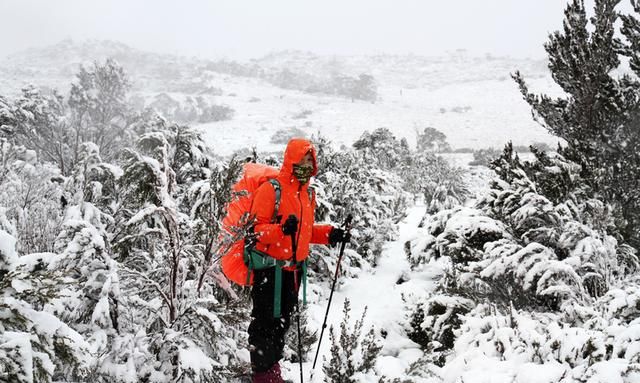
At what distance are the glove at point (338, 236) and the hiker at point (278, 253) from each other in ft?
0.82

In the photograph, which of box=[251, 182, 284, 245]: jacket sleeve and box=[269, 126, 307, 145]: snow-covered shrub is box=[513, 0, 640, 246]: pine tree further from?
box=[269, 126, 307, 145]: snow-covered shrub

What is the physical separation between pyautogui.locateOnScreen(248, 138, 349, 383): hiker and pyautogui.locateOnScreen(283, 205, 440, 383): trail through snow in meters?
0.37

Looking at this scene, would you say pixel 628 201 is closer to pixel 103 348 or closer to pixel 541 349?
pixel 541 349

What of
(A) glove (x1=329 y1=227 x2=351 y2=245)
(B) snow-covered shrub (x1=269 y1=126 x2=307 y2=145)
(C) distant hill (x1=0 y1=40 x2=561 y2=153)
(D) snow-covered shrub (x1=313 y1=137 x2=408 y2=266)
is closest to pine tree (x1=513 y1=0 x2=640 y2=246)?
(D) snow-covered shrub (x1=313 y1=137 x2=408 y2=266)

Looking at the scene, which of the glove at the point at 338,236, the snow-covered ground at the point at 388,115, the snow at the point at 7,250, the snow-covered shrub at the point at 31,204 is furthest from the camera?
the snow-covered ground at the point at 388,115

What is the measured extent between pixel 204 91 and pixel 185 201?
2509 inches

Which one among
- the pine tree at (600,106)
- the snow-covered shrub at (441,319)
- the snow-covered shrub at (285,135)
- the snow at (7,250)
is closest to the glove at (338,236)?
the snow-covered shrub at (441,319)

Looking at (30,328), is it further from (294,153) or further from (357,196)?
(357,196)

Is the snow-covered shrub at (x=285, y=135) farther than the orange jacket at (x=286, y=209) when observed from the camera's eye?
Yes

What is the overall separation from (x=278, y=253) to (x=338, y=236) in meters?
0.57

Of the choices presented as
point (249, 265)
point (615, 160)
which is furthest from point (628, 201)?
point (249, 265)

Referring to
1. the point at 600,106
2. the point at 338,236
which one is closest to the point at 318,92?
the point at 600,106

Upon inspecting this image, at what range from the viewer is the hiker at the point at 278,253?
9.28ft

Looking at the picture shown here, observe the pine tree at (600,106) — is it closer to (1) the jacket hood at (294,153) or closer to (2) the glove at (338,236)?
(2) the glove at (338,236)
